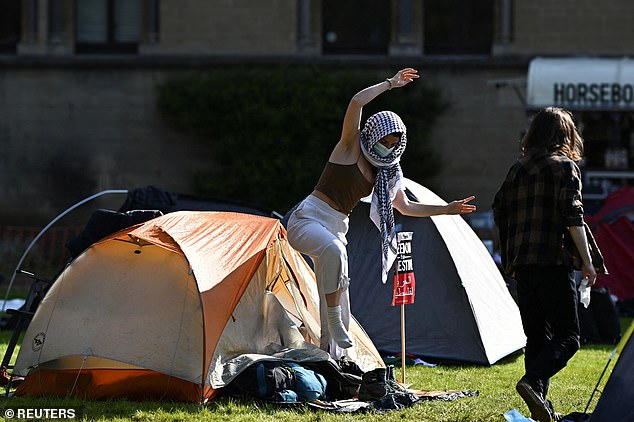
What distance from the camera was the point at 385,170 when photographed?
709 centimetres

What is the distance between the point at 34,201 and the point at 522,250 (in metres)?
15.7

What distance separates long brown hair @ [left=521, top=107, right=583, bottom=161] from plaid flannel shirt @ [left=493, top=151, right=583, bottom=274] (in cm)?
7

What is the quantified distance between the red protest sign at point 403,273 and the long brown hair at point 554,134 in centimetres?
137

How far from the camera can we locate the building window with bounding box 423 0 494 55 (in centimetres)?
2042

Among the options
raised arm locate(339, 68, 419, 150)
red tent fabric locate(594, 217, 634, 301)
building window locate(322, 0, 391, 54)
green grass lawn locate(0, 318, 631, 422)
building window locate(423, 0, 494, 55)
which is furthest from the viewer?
building window locate(322, 0, 391, 54)

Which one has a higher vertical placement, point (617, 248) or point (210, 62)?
point (210, 62)

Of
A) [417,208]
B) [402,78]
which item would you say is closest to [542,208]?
[417,208]

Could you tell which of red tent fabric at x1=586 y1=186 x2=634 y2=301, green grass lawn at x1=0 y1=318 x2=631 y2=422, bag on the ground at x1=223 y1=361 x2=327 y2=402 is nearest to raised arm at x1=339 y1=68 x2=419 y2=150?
bag on the ground at x1=223 y1=361 x2=327 y2=402

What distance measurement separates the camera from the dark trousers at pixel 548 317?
20.6ft

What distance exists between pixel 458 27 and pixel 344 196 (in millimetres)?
14136

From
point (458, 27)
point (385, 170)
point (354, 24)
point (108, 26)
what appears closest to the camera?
point (385, 170)

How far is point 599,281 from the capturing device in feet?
42.7

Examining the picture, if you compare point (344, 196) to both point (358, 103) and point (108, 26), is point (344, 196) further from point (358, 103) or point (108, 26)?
point (108, 26)

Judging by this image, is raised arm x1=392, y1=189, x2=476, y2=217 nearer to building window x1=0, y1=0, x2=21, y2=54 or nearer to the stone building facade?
the stone building facade
